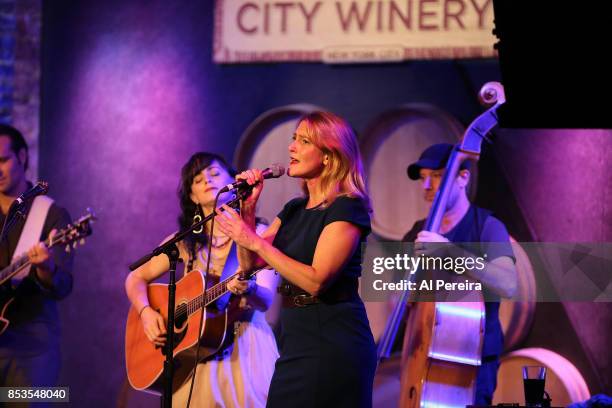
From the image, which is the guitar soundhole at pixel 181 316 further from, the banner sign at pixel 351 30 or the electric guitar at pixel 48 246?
the banner sign at pixel 351 30

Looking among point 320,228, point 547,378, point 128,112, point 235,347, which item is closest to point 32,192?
point 235,347

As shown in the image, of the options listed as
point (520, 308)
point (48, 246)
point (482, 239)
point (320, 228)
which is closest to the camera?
point (320, 228)

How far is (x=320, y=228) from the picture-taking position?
10.1 ft

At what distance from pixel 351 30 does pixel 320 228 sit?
259 cm

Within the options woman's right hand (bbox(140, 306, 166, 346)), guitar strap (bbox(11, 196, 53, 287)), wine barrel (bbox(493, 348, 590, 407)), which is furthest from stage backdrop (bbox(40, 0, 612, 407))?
wine barrel (bbox(493, 348, 590, 407))

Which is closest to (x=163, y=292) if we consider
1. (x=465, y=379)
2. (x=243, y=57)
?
(x=465, y=379)

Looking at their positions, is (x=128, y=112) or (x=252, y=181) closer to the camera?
(x=252, y=181)

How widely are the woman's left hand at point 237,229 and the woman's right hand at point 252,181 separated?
134mm

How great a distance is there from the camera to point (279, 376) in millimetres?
3072

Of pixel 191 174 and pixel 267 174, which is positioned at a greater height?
pixel 191 174

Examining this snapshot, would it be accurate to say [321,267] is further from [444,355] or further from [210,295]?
[444,355]

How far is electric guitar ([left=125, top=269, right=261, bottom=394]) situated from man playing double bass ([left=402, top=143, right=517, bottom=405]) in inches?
40.2

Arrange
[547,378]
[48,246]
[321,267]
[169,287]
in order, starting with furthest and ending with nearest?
[547,378] < [48,246] < [169,287] < [321,267]

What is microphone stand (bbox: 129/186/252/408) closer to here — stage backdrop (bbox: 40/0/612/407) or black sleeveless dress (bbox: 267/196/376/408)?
black sleeveless dress (bbox: 267/196/376/408)
